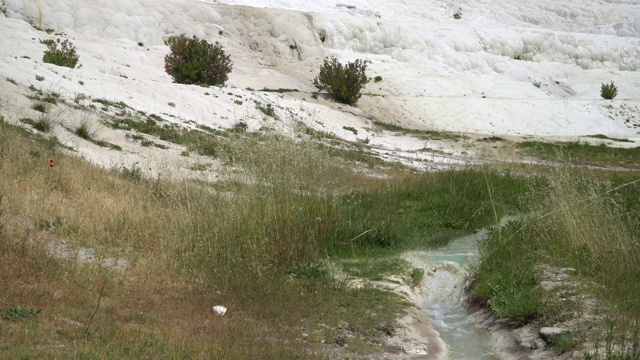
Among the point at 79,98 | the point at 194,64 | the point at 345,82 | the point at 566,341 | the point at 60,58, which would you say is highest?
the point at 566,341

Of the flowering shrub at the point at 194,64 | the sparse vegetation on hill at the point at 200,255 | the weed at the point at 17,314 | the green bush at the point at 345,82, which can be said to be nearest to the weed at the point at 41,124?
the sparse vegetation on hill at the point at 200,255

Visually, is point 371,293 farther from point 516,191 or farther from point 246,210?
point 516,191

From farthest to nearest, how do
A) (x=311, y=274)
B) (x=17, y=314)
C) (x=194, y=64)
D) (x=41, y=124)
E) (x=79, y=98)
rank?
(x=194, y=64), (x=79, y=98), (x=41, y=124), (x=311, y=274), (x=17, y=314)

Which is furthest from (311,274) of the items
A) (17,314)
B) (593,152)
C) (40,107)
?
(593,152)

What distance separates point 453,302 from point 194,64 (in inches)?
912

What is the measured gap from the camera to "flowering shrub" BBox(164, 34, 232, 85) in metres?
30.3

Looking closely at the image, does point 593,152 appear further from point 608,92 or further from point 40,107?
point 40,107

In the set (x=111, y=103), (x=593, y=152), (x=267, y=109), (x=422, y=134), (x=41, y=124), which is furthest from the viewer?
(x=422, y=134)

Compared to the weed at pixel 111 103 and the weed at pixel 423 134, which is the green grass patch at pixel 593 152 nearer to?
the weed at pixel 423 134

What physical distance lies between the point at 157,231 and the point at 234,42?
126 ft

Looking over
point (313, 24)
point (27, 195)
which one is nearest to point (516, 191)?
point (27, 195)

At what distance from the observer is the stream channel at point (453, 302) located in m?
7.66

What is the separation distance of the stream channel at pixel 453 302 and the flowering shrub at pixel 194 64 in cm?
2059

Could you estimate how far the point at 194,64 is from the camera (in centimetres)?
3044
